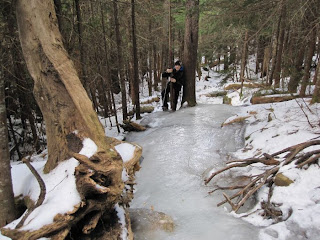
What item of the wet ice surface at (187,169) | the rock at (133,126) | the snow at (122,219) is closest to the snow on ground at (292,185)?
the wet ice surface at (187,169)

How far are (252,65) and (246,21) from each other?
74.9 feet

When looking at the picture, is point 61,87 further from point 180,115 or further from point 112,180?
point 180,115

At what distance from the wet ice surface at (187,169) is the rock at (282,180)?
736 mm

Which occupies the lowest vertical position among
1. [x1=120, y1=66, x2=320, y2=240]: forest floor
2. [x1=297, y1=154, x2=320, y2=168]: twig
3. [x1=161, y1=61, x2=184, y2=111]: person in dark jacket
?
[x1=120, y1=66, x2=320, y2=240]: forest floor

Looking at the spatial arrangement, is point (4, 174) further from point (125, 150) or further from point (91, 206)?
point (125, 150)

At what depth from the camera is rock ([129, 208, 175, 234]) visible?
2.91 metres

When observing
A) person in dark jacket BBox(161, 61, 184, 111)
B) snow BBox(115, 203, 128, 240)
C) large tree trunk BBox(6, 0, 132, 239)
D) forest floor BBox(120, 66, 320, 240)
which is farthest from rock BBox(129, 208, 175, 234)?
person in dark jacket BBox(161, 61, 184, 111)

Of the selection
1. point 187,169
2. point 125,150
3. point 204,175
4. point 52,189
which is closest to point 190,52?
point 187,169

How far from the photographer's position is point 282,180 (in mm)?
3008

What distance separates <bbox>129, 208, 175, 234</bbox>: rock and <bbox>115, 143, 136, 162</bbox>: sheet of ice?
3.04ft

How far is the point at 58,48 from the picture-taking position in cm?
297

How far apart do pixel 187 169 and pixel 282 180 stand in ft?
6.29

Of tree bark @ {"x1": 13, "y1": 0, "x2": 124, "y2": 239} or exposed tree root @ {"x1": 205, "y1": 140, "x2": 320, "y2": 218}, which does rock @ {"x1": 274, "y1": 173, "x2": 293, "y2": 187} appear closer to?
exposed tree root @ {"x1": 205, "y1": 140, "x2": 320, "y2": 218}

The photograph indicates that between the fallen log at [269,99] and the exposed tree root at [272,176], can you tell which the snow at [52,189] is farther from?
the fallen log at [269,99]
